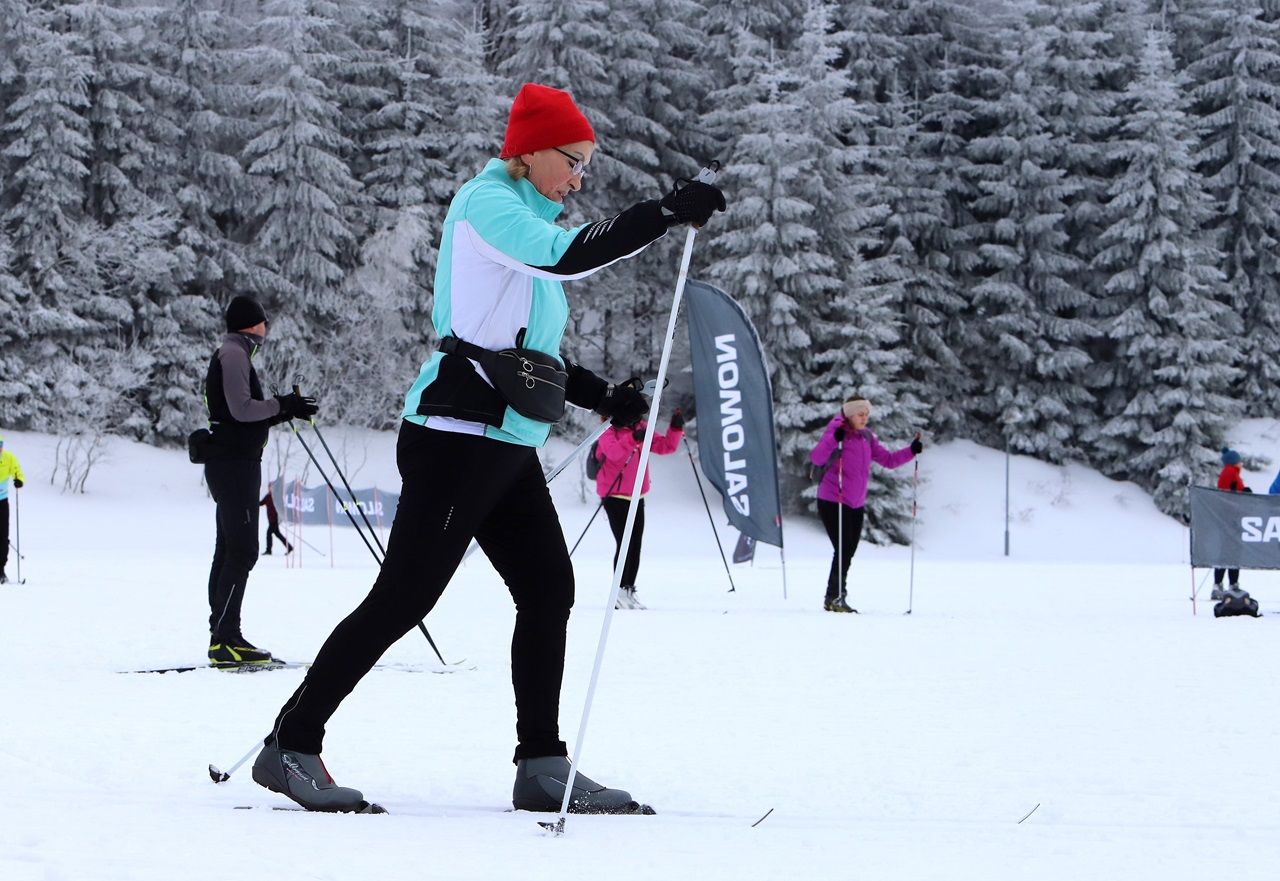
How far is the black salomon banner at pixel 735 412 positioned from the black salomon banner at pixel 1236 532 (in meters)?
3.61

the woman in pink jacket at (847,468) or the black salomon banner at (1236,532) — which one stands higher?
the woman in pink jacket at (847,468)

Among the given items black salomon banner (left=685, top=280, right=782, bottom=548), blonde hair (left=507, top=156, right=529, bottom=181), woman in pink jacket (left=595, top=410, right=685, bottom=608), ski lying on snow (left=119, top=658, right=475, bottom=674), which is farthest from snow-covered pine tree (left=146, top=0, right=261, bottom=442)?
blonde hair (left=507, top=156, right=529, bottom=181)

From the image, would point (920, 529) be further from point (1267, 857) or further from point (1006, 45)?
point (1267, 857)

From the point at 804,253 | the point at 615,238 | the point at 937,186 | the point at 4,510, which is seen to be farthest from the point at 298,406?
the point at 937,186

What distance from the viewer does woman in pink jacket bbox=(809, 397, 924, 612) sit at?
9828 millimetres

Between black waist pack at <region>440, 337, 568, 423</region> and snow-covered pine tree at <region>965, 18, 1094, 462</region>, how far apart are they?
29.9 metres

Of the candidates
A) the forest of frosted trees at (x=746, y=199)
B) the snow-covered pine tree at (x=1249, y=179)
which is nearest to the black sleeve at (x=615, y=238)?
the forest of frosted trees at (x=746, y=199)

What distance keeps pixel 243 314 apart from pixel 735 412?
5805 millimetres

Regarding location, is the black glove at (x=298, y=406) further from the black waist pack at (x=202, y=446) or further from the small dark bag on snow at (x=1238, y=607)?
the small dark bag on snow at (x=1238, y=607)

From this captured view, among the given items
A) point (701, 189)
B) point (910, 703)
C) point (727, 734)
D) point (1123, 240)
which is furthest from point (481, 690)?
point (1123, 240)

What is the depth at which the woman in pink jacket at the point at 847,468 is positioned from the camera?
32.2 ft

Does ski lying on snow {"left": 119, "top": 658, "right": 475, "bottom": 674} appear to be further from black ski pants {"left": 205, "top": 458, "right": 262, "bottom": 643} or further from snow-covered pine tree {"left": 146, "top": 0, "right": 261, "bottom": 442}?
snow-covered pine tree {"left": 146, "top": 0, "right": 261, "bottom": 442}

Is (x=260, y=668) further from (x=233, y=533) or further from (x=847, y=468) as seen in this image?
(x=847, y=468)

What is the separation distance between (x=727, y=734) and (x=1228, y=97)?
114 ft
